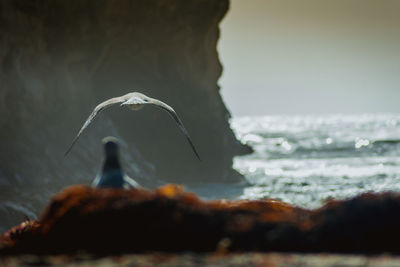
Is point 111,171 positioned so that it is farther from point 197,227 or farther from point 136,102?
point 136,102

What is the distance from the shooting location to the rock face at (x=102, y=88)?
24.4 m

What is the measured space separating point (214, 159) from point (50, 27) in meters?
15.0

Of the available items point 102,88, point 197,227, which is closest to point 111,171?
point 197,227

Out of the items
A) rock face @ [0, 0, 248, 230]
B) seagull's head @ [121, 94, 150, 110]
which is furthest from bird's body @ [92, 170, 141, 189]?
rock face @ [0, 0, 248, 230]

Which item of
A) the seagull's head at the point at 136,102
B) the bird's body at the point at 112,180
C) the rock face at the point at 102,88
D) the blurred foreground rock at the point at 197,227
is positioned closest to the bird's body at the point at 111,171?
the bird's body at the point at 112,180

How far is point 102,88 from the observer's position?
36.9m

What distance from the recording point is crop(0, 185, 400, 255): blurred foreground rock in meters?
6.01

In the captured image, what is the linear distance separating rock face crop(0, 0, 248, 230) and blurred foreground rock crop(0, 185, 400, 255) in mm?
13457

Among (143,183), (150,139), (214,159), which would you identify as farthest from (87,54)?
(214,159)

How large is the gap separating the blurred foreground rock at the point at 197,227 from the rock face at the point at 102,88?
13457 mm

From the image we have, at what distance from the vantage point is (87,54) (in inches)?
1297

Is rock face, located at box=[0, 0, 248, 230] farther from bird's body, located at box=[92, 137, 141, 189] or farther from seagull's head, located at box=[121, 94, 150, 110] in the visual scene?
bird's body, located at box=[92, 137, 141, 189]

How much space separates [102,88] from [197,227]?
3122cm

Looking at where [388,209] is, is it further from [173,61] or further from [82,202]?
[173,61]
